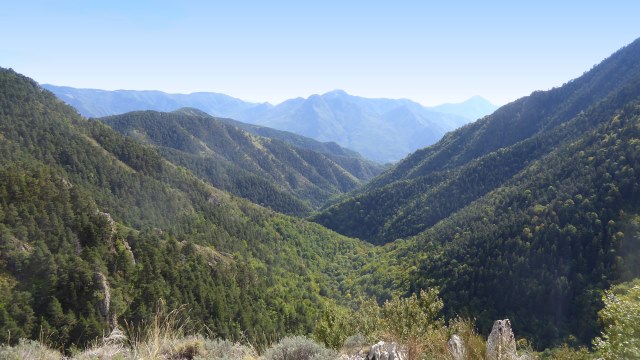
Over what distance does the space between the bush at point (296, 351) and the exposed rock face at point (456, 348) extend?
11.1ft

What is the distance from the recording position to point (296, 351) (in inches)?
438

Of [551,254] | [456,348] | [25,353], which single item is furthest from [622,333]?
[551,254]

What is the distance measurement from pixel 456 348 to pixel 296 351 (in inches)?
185

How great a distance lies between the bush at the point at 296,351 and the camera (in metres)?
10.9

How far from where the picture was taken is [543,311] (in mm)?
103375

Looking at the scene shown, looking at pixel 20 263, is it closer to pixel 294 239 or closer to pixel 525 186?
pixel 294 239

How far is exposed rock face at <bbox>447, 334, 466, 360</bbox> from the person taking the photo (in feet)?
30.7

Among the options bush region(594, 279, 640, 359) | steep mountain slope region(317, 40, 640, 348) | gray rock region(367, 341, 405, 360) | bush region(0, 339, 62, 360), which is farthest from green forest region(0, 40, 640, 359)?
bush region(0, 339, 62, 360)

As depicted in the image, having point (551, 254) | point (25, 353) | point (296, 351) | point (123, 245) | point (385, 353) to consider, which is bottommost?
point (551, 254)

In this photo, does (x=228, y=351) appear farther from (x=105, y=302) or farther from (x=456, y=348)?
(x=105, y=302)

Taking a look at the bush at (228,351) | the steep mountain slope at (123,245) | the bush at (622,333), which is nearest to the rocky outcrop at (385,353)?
the bush at (228,351)

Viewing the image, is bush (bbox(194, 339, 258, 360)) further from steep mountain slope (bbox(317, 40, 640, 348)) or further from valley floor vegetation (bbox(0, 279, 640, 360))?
steep mountain slope (bbox(317, 40, 640, 348))

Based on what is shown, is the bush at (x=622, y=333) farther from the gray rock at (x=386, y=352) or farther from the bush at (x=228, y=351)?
the bush at (x=228, y=351)

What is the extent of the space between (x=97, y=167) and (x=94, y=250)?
88664 mm
